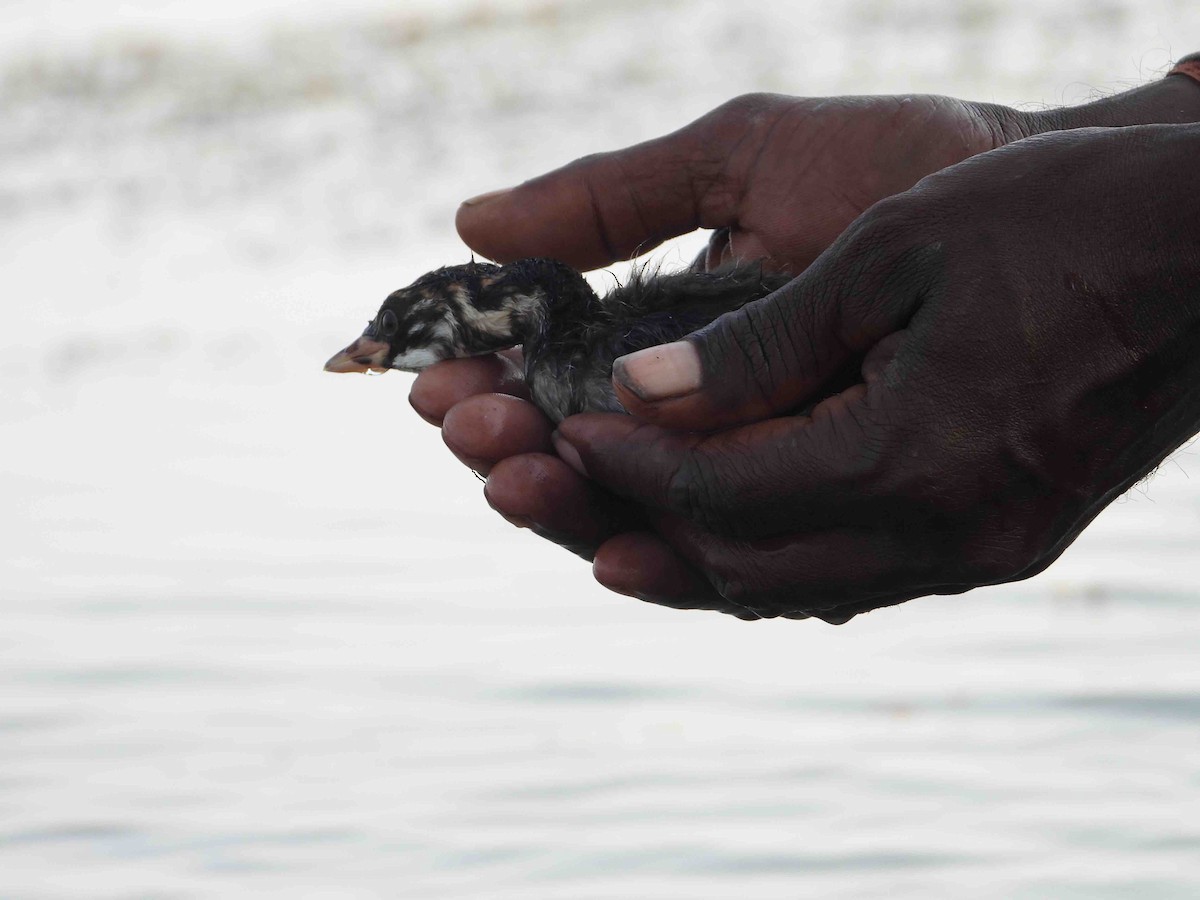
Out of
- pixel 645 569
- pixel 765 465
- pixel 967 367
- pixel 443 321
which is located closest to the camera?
pixel 967 367

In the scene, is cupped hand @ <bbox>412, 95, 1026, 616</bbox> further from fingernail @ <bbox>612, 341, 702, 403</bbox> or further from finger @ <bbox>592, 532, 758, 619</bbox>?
fingernail @ <bbox>612, 341, 702, 403</bbox>

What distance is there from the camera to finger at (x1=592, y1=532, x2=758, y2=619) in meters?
3.76

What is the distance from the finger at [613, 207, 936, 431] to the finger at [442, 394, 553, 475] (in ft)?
1.74

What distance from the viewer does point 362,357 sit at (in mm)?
4207

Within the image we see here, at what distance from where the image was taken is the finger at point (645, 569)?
376 cm

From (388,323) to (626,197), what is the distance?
85 cm

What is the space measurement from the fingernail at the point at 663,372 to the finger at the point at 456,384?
0.81 m

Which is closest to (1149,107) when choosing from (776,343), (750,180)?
(750,180)

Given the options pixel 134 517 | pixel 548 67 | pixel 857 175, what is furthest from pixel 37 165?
pixel 857 175

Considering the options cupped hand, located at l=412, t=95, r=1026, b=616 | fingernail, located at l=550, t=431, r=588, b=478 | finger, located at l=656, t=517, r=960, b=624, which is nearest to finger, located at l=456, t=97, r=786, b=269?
cupped hand, located at l=412, t=95, r=1026, b=616

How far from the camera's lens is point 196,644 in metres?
5.94

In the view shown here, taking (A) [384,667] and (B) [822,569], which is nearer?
(B) [822,569]

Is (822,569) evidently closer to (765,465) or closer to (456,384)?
(765,465)

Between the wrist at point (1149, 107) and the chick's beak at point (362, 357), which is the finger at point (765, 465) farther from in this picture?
the wrist at point (1149, 107)
